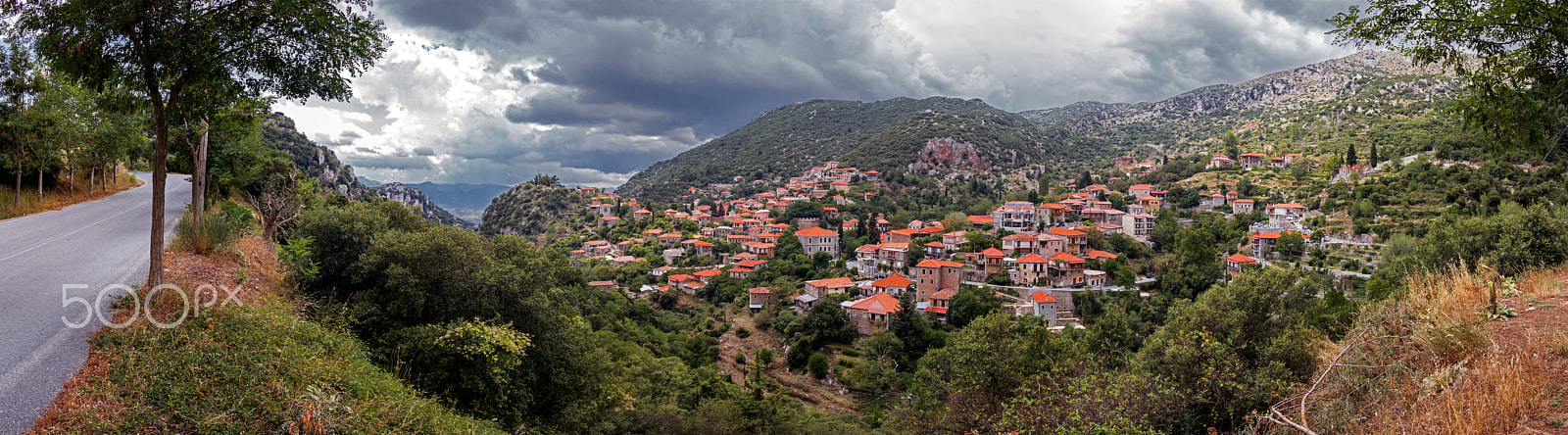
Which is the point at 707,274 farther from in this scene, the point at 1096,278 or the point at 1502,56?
the point at 1502,56

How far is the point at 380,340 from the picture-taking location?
27.2 feet

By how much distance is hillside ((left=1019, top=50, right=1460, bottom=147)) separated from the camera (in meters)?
74.5

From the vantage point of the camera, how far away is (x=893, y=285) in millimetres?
39000

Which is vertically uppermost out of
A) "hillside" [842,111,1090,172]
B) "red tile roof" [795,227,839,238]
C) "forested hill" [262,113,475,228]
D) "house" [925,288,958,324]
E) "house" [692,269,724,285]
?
"hillside" [842,111,1090,172]

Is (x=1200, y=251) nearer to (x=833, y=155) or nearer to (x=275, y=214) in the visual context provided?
(x=275, y=214)

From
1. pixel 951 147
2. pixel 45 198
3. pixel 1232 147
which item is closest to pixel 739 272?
pixel 45 198

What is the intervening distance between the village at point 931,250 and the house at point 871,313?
0.24 feet

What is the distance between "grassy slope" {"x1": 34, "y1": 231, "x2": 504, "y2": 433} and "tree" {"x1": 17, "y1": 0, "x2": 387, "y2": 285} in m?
1.09

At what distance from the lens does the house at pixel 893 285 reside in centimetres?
3881

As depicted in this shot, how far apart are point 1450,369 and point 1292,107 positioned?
→ 12622 centimetres

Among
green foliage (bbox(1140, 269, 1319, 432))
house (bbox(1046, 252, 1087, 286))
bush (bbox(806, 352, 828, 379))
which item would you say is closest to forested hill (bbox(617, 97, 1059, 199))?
house (bbox(1046, 252, 1087, 286))

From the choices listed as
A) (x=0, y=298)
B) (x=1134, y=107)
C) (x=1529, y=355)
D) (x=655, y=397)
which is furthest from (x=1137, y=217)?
(x=1134, y=107)

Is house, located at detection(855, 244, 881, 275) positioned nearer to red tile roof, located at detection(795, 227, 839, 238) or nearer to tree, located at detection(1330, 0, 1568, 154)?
red tile roof, located at detection(795, 227, 839, 238)

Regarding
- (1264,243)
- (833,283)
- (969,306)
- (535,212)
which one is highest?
(535,212)
